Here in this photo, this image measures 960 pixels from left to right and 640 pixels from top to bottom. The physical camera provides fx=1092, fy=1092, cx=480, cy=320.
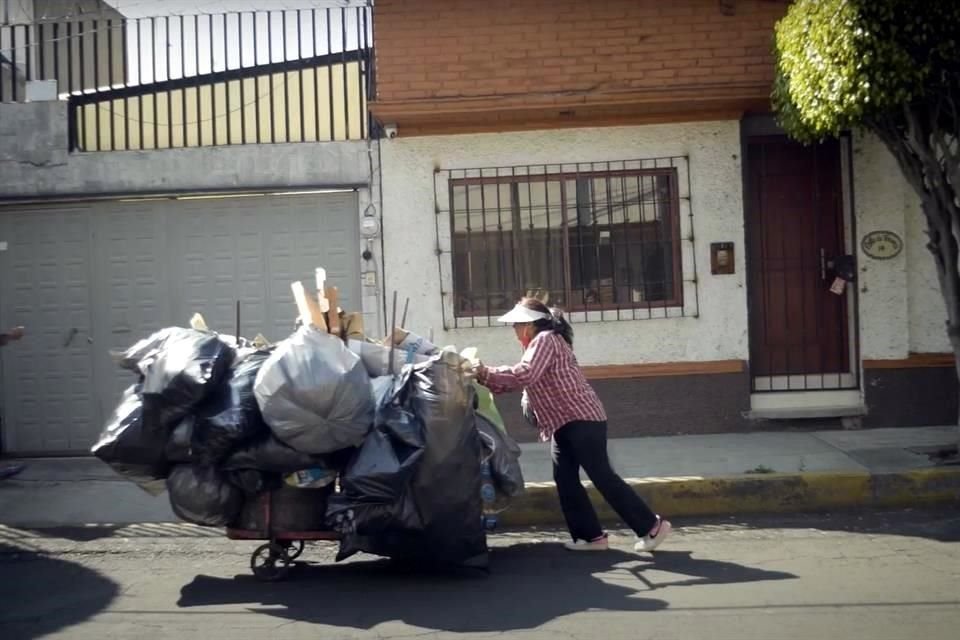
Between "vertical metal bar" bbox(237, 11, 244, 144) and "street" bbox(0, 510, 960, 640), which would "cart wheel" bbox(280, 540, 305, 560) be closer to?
"street" bbox(0, 510, 960, 640)

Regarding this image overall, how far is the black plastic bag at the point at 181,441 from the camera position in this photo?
6.11 metres

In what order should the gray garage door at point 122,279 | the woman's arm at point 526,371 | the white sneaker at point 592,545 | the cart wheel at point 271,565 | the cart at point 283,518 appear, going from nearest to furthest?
the cart at point 283,518, the cart wheel at point 271,565, the woman's arm at point 526,371, the white sneaker at point 592,545, the gray garage door at point 122,279

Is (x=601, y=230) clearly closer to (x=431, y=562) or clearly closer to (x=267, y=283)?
(x=267, y=283)

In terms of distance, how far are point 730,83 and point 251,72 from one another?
14.6ft

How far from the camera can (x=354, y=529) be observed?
236 inches

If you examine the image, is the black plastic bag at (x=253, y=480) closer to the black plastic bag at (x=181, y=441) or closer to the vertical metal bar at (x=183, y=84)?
the black plastic bag at (x=181, y=441)

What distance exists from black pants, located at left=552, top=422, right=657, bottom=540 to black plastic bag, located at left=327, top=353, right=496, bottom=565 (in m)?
0.82

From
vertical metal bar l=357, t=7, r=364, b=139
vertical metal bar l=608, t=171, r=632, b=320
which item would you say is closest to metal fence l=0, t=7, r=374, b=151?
vertical metal bar l=357, t=7, r=364, b=139

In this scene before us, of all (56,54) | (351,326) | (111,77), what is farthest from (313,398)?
(56,54)

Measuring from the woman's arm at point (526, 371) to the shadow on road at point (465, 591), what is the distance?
1.11 meters

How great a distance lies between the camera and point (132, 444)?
6145 mm

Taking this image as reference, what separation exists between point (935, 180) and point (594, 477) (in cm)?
Result: 386

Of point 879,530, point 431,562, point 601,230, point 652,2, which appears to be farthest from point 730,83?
point 431,562

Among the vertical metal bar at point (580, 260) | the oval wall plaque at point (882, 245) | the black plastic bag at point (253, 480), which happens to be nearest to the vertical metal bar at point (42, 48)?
the vertical metal bar at point (580, 260)
